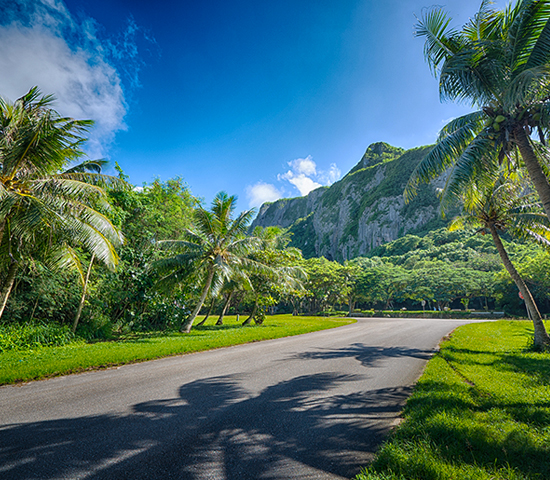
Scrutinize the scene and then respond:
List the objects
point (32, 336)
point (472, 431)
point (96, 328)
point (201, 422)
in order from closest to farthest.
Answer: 1. point (472, 431)
2. point (201, 422)
3. point (32, 336)
4. point (96, 328)

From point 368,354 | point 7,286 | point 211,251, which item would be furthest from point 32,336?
point 368,354

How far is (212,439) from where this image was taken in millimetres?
3301

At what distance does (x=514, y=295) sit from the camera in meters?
38.3

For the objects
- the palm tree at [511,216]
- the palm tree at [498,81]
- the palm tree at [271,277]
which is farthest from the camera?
the palm tree at [271,277]

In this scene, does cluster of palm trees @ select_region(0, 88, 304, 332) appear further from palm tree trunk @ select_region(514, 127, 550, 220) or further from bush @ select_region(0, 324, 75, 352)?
palm tree trunk @ select_region(514, 127, 550, 220)

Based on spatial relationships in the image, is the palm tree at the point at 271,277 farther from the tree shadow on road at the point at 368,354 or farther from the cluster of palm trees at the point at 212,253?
the tree shadow on road at the point at 368,354

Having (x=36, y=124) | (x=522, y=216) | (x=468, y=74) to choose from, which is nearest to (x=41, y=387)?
(x=36, y=124)

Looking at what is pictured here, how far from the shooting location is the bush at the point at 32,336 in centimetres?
930

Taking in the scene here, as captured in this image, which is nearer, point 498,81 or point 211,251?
point 498,81

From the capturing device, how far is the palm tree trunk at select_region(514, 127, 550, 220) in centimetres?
606

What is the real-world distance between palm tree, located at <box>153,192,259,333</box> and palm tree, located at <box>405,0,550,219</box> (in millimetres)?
10842

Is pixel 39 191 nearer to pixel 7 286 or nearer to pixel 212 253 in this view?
pixel 7 286

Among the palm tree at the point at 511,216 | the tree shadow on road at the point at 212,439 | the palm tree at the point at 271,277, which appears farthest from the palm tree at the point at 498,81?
the palm tree at the point at 271,277

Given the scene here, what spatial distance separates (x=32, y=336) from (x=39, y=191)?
578 centimetres
